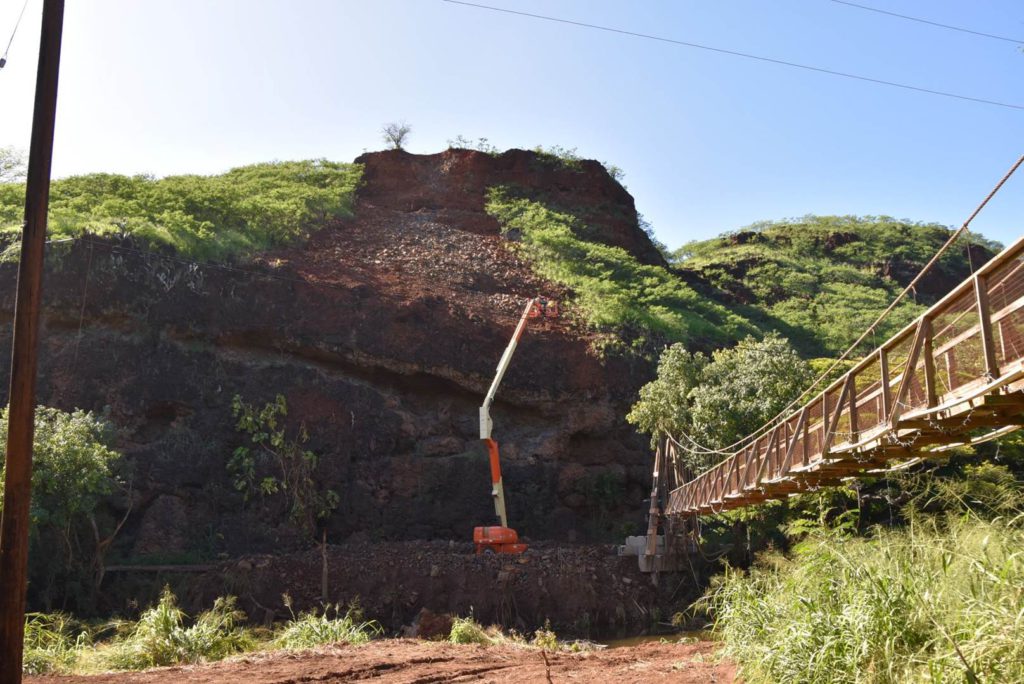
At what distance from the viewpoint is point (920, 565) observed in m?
6.93

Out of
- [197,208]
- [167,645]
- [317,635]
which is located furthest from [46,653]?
[197,208]

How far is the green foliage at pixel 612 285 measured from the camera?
33125mm

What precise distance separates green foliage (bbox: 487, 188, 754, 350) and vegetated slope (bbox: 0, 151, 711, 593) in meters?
2.16

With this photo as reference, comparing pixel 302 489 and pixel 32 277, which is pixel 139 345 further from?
pixel 32 277

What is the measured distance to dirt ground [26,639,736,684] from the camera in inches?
330

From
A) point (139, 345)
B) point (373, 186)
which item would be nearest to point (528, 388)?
point (139, 345)

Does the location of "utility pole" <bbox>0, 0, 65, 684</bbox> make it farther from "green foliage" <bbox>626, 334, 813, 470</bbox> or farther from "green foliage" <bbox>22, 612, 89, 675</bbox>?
"green foliage" <bbox>626, 334, 813, 470</bbox>

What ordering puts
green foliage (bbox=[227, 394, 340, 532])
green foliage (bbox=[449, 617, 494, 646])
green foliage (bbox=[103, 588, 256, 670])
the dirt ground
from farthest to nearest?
green foliage (bbox=[227, 394, 340, 532]) → green foliage (bbox=[449, 617, 494, 646]) → green foliage (bbox=[103, 588, 256, 670]) → the dirt ground

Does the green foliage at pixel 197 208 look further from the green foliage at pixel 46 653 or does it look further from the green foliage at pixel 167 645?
the green foliage at pixel 167 645

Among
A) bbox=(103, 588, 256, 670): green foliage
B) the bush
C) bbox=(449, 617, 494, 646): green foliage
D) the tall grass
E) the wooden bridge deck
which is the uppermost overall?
the wooden bridge deck

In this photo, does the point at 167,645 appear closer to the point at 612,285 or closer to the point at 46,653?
the point at 46,653

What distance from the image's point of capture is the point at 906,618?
6.16 m

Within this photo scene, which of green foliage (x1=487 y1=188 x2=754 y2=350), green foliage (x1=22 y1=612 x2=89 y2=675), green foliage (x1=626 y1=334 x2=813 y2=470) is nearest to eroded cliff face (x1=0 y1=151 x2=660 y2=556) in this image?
green foliage (x1=487 y1=188 x2=754 y2=350)

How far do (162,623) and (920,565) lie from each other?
9.01 meters
